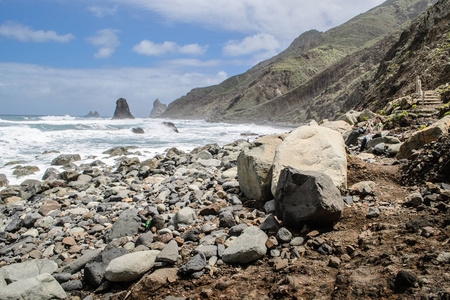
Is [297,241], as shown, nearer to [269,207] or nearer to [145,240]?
[269,207]

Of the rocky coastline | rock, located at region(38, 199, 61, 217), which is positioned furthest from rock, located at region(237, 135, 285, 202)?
rock, located at region(38, 199, 61, 217)

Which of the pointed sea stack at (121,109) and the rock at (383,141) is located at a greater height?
the pointed sea stack at (121,109)

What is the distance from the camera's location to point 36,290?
9.84ft

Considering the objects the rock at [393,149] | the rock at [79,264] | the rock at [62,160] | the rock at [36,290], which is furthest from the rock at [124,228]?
the rock at [62,160]

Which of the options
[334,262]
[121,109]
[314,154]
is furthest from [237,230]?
[121,109]

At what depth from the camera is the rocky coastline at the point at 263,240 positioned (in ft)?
7.31

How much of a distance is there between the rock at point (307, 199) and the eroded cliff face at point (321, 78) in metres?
35.9

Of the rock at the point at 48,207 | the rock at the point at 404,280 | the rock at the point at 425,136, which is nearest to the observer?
the rock at the point at 404,280

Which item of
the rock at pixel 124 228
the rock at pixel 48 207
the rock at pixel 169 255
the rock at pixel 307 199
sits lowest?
the rock at pixel 48 207

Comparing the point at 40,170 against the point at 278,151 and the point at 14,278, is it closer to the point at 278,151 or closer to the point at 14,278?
the point at 14,278

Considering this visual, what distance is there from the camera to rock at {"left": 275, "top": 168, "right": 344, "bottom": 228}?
308 cm

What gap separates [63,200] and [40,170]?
7433mm

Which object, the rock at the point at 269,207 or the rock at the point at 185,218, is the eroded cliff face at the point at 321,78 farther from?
the rock at the point at 185,218

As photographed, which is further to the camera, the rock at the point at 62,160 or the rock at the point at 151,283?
the rock at the point at 62,160
